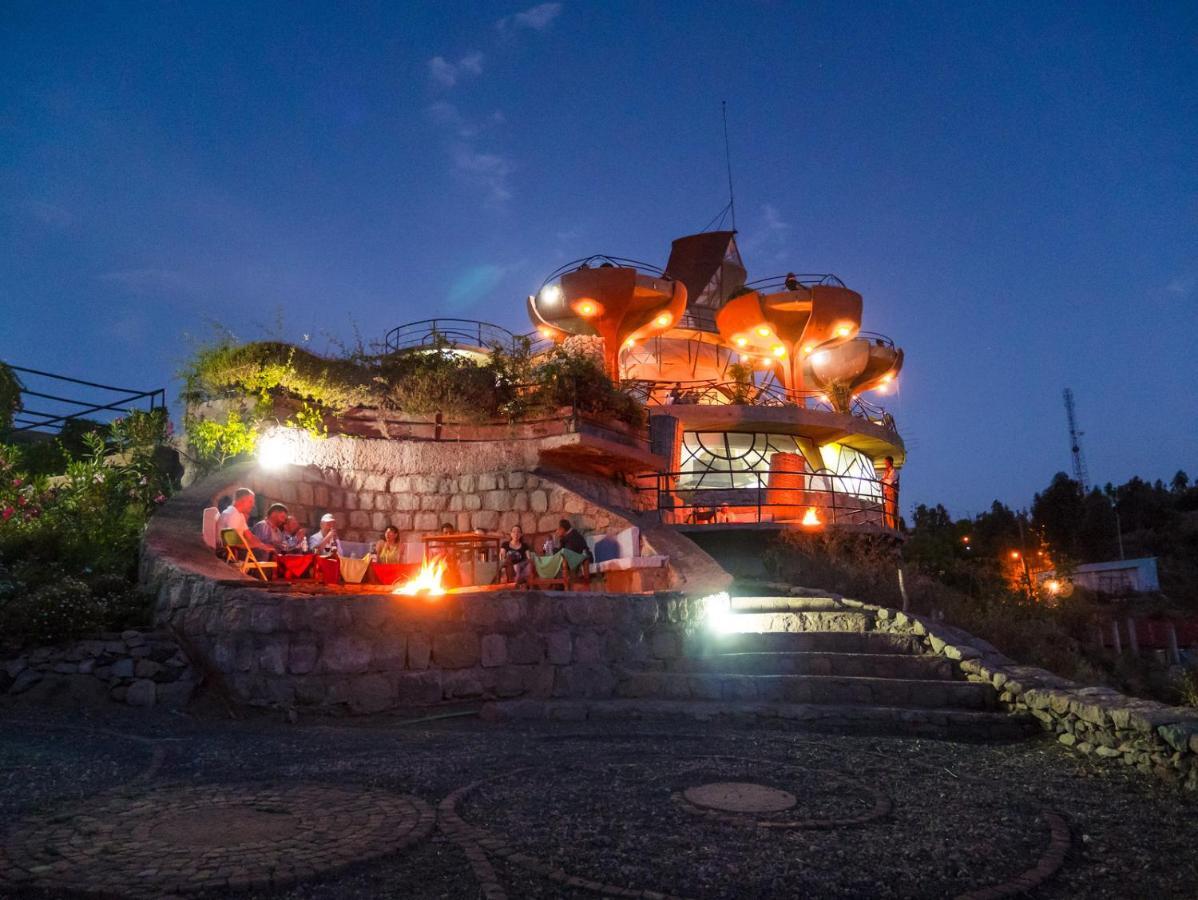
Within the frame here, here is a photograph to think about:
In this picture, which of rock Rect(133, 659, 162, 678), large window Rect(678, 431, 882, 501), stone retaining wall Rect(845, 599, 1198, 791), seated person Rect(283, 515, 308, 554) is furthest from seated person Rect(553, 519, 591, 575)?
large window Rect(678, 431, 882, 501)

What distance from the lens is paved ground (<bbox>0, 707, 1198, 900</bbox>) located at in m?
3.07

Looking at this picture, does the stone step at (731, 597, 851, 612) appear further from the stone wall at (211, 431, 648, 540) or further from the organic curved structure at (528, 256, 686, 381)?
the organic curved structure at (528, 256, 686, 381)

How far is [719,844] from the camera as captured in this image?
3.51 metres

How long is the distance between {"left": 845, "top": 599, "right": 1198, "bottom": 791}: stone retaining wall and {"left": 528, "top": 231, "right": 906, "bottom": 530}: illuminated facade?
9.65 metres

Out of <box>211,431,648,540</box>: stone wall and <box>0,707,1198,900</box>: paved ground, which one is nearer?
<box>0,707,1198,900</box>: paved ground

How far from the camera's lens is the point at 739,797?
14.1 feet

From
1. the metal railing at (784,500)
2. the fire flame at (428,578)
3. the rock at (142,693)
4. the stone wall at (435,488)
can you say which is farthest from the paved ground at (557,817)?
the metal railing at (784,500)

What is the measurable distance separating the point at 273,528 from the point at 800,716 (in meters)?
6.29

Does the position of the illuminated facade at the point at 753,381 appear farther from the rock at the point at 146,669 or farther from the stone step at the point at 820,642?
the rock at the point at 146,669

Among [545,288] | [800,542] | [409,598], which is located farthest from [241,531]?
[545,288]

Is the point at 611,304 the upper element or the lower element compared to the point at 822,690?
upper

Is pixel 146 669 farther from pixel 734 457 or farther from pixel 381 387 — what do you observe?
pixel 734 457

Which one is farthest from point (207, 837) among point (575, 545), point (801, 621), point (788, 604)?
point (788, 604)

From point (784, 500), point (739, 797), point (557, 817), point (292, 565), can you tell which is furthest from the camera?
point (784, 500)
